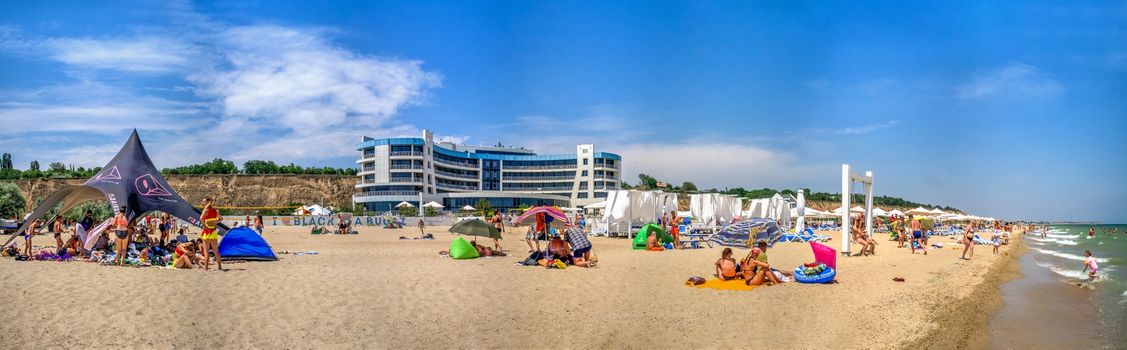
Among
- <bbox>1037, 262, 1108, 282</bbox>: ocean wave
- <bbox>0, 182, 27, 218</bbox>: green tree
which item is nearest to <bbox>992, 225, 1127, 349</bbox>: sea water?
<bbox>1037, 262, 1108, 282</bbox>: ocean wave

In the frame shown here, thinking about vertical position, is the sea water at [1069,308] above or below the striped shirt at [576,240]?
below

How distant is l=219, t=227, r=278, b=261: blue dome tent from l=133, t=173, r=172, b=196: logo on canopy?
9.77ft

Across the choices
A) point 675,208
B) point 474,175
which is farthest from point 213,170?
point 675,208

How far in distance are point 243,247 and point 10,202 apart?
41.6m

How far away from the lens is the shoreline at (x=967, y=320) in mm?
7660

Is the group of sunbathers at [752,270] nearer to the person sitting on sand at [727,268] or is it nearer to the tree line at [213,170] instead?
the person sitting on sand at [727,268]

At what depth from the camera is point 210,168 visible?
86.5 meters

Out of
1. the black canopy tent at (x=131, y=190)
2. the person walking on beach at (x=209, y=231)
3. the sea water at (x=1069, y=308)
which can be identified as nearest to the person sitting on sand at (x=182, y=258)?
the person walking on beach at (x=209, y=231)

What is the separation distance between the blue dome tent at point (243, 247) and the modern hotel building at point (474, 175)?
55.2 meters

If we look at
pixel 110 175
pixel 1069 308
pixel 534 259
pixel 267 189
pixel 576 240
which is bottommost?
pixel 1069 308

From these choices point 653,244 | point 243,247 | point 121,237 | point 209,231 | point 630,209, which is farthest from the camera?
point 630,209

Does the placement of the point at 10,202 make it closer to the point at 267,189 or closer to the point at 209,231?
the point at 209,231

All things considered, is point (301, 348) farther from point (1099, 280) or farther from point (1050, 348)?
point (1099, 280)

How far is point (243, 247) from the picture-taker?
13.5 meters
